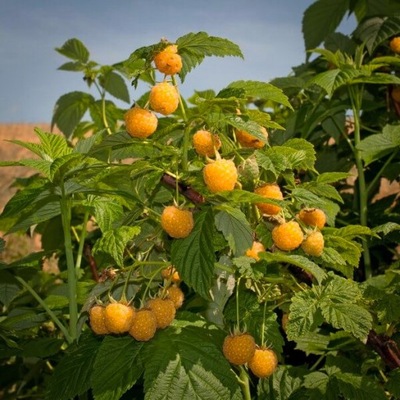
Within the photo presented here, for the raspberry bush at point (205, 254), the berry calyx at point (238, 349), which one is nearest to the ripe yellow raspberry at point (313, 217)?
the raspberry bush at point (205, 254)

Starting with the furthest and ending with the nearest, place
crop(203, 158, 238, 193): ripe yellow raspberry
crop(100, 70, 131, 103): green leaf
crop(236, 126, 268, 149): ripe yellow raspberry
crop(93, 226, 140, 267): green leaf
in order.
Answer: crop(100, 70, 131, 103): green leaf
crop(236, 126, 268, 149): ripe yellow raspberry
crop(93, 226, 140, 267): green leaf
crop(203, 158, 238, 193): ripe yellow raspberry

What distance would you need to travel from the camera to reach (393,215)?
203cm

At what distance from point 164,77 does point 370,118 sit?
143 centimetres

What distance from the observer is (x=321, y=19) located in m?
2.46

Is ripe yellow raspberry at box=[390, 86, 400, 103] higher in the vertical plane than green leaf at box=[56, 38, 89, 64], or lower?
lower

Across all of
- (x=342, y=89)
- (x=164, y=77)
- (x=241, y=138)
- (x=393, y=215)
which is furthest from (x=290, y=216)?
(x=342, y=89)

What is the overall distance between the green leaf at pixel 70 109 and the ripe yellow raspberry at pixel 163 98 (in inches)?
47.3

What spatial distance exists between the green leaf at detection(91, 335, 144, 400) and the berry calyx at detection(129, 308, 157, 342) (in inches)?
1.7

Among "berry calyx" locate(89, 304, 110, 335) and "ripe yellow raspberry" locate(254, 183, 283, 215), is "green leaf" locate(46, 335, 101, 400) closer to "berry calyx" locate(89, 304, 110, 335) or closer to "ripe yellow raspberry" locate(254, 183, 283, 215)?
"berry calyx" locate(89, 304, 110, 335)

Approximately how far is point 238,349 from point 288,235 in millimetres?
208

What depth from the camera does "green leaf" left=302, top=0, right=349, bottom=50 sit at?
8.00 ft

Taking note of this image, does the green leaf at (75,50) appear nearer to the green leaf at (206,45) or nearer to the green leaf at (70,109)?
the green leaf at (70,109)

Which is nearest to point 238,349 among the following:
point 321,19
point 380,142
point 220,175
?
point 220,175

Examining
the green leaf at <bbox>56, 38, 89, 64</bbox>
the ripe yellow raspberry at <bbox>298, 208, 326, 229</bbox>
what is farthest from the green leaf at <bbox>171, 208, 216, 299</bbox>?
the green leaf at <bbox>56, 38, 89, 64</bbox>
